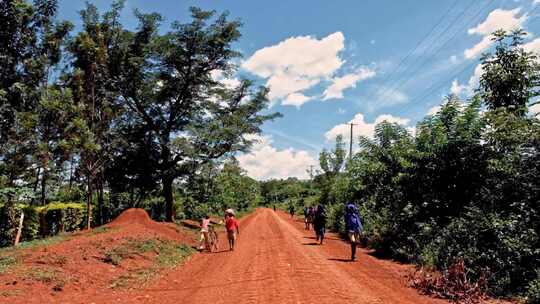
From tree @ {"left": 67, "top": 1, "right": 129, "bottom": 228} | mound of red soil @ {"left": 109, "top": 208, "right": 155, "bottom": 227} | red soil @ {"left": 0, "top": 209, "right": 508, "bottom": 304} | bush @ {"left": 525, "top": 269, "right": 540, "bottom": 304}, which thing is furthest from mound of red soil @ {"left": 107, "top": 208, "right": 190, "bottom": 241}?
bush @ {"left": 525, "top": 269, "right": 540, "bottom": 304}

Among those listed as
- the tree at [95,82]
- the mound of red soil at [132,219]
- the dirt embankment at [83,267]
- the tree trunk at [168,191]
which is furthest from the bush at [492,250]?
the tree trunk at [168,191]

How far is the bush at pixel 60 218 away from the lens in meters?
22.1

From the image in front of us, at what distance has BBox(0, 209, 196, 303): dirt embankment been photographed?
366 inches

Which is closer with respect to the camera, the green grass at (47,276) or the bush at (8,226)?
the green grass at (47,276)

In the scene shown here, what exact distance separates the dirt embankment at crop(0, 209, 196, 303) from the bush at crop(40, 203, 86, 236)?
6415 millimetres

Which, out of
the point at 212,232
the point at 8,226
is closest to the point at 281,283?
the point at 212,232

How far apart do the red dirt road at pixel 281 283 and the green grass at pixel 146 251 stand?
61 cm

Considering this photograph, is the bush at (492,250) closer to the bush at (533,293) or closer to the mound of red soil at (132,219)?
the bush at (533,293)

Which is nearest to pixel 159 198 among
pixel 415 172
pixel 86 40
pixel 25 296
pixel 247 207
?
pixel 86 40

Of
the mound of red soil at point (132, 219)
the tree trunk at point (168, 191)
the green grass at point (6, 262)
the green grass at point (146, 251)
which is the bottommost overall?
the green grass at point (146, 251)

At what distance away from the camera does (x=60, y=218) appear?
2369cm

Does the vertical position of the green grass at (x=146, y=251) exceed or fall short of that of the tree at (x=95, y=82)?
it falls short

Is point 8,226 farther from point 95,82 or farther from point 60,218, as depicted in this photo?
point 95,82

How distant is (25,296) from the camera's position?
8727mm
